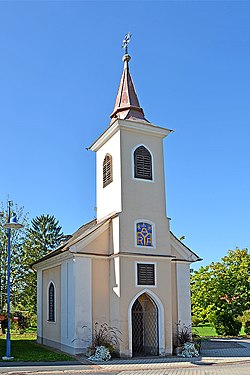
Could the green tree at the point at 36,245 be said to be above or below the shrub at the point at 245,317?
above

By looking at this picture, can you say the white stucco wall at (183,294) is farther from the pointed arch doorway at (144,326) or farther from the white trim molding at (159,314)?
the white trim molding at (159,314)

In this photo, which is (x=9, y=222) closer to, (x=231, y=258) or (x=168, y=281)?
(x=168, y=281)

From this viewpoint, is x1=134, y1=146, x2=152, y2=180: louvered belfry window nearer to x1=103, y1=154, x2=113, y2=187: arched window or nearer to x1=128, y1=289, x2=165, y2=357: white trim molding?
x1=103, y1=154, x2=113, y2=187: arched window

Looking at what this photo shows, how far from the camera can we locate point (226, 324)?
105ft

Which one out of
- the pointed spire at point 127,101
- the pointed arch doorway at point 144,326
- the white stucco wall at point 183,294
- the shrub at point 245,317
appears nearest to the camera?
the pointed arch doorway at point 144,326

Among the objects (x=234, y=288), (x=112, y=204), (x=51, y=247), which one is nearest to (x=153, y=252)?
(x=112, y=204)

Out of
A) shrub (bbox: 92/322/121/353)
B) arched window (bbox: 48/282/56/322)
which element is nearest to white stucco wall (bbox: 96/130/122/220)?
arched window (bbox: 48/282/56/322)

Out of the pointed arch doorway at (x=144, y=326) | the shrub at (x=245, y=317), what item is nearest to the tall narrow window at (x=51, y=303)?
the pointed arch doorway at (x=144, y=326)

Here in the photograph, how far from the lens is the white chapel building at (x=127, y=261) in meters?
20.5

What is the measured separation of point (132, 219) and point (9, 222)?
18.6 feet

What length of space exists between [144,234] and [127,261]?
1671 millimetres

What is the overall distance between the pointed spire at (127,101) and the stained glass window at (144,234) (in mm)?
5664

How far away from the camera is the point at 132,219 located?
848 inches

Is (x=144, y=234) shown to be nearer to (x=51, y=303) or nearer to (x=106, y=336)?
(x=106, y=336)
